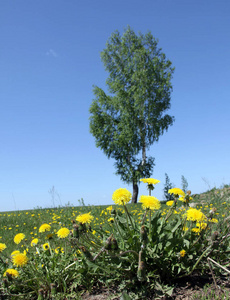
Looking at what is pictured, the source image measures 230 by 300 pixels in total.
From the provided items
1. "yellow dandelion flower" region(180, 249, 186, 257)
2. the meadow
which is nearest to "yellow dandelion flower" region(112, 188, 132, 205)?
the meadow

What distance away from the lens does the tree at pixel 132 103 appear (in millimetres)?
15852

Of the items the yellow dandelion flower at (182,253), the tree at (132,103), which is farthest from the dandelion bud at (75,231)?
the tree at (132,103)

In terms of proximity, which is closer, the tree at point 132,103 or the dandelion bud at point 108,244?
the dandelion bud at point 108,244

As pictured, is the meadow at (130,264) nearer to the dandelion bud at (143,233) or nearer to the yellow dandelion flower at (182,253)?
the yellow dandelion flower at (182,253)

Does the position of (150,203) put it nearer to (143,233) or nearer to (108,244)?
(143,233)

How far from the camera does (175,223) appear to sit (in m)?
2.30

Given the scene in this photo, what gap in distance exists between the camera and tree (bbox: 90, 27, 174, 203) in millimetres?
15852

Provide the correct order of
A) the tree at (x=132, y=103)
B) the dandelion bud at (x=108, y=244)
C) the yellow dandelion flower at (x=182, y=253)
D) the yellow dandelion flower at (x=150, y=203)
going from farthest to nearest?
1. the tree at (x=132, y=103)
2. the yellow dandelion flower at (x=182, y=253)
3. the yellow dandelion flower at (x=150, y=203)
4. the dandelion bud at (x=108, y=244)

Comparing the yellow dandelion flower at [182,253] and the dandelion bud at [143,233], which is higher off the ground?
the dandelion bud at [143,233]

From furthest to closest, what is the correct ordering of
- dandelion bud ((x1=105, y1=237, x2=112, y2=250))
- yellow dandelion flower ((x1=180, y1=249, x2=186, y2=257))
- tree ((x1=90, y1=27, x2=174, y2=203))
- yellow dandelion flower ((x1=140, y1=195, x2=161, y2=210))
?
tree ((x1=90, y1=27, x2=174, y2=203)) → yellow dandelion flower ((x1=180, y1=249, x2=186, y2=257)) → yellow dandelion flower ((x1=140, y1=195, x2=161, y2=210)) → dandelion bud ((x1=105, y1=237, x2=112, y2=250))

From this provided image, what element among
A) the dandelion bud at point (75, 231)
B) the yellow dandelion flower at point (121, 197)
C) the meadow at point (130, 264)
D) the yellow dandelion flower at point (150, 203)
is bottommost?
the meadow at point (130, 264)

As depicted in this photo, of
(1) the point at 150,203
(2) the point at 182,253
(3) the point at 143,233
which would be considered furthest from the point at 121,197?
(2) the point at 182,253

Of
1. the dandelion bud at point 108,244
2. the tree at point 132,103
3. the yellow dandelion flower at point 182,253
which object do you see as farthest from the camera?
the tree at point 132,103

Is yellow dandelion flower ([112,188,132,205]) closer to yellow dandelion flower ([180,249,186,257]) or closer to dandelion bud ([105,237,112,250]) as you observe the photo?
dandelion bud ([105,237,112,250])
